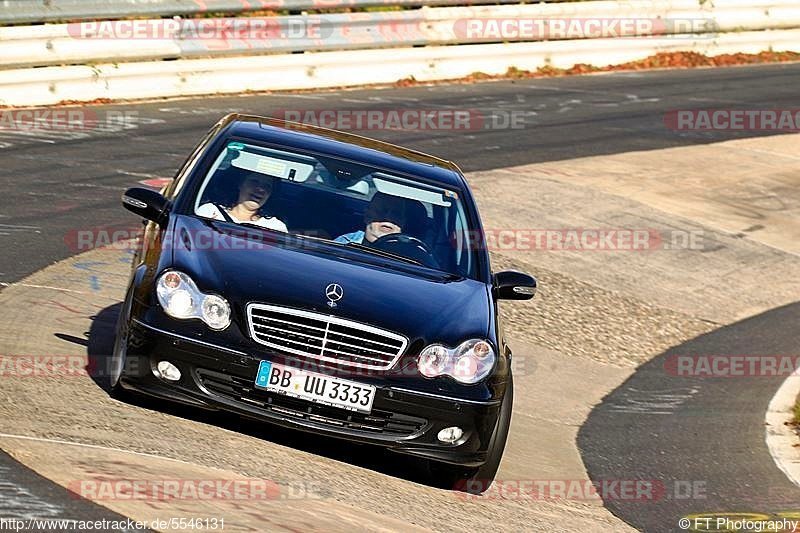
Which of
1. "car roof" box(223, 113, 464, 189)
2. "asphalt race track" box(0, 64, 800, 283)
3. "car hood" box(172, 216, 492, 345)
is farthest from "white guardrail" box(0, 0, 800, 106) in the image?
"car hood" box(172, 216, 492, 345)

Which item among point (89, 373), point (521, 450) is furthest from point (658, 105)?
point (89, 373)

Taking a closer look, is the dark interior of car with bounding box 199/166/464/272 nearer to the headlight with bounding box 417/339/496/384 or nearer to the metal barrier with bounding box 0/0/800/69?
the headlight with bounding box 417/339/496/384

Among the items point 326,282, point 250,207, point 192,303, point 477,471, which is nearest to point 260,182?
point 250,207

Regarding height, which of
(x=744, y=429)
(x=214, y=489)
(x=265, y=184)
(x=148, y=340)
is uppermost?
(x=265, y=184)

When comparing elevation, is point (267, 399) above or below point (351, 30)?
below

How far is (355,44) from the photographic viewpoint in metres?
20.2

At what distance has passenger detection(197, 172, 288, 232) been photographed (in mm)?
7887

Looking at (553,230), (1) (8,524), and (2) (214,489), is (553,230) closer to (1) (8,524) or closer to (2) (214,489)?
(2) (214,489)

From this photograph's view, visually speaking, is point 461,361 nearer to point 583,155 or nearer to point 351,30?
point 583,155

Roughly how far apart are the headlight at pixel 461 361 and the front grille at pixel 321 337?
0.54 ft

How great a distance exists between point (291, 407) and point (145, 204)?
5.11ft

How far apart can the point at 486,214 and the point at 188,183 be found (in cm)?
700

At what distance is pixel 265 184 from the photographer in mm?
8094

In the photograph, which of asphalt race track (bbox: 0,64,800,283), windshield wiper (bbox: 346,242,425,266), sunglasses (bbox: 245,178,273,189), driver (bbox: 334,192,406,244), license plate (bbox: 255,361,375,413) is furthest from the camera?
asphalt race track (bbox: 0,64,800,283)
